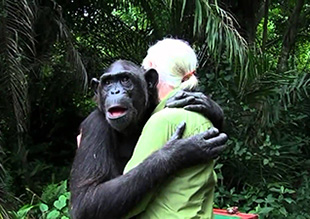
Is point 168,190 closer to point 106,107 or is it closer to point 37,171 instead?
point 106,107

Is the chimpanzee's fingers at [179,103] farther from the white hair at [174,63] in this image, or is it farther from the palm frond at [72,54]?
the palm frond at [72,54]

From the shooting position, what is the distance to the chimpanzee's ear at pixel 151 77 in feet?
5.71

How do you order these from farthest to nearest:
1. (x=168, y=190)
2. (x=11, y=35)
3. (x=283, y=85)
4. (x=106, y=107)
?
(x=283, y=85)
(x=11, y=35)
(x=106, y=107)
(x=168, y=190)

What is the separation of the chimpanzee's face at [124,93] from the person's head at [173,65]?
6 centimetres

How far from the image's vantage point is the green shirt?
146 cm

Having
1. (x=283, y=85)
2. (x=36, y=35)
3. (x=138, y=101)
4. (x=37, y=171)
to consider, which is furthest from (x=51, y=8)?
(x=138, y=101)

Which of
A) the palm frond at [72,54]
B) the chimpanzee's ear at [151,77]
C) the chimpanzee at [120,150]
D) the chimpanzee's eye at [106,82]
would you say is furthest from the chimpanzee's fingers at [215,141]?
the palm frond at [72,54]

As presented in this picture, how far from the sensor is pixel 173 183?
151cm

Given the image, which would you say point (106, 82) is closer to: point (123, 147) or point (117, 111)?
point (117, 111)

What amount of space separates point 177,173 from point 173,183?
0.04 m

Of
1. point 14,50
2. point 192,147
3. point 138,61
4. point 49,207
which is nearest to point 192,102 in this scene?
point 192,147

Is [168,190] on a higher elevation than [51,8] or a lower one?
lower

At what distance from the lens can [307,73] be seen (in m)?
4.80

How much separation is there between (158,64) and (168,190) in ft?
1.32
